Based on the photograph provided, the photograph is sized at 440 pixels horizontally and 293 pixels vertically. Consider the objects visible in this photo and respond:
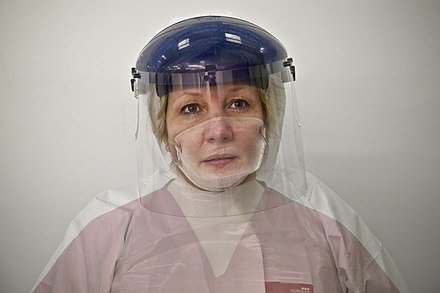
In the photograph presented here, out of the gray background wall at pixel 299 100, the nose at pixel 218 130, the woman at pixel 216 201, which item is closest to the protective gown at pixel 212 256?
the woman at pixel 216 201

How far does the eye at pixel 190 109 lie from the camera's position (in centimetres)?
70

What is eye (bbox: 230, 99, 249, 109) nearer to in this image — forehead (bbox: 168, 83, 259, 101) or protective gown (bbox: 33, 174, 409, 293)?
forehead (bbox: 168, 83, 259, 101)

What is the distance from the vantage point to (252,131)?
0.72m

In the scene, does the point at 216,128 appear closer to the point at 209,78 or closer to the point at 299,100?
the point at 209,78

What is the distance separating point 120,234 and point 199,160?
23 cm

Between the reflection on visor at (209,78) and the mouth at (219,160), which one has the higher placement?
the reflection on visor at (209,78)

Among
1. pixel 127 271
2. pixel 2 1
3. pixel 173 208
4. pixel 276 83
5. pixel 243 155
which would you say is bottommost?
pixel 127 271

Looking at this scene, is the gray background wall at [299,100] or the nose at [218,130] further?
the gray background wall at [299,100]

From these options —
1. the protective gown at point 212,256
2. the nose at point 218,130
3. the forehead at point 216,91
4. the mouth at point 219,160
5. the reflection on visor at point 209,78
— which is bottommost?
the protective gown at point 212,256

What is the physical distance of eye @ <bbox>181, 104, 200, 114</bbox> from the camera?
27.7 inches

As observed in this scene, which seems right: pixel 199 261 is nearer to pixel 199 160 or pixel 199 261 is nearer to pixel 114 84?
pixel 199 160

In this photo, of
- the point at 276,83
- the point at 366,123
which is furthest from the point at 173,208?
the point at 366,123

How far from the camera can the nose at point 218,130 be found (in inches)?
26.5

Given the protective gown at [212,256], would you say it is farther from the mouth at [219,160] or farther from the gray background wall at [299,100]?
the gray background wall at [299,100]
